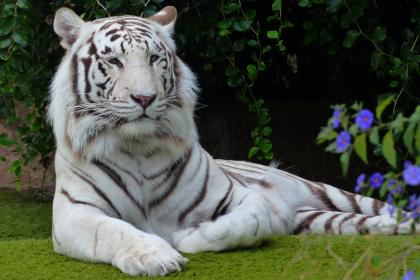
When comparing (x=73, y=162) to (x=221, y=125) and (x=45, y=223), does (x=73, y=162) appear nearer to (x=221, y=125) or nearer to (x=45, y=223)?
(x=45, y=223)

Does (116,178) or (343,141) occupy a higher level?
(343,141)

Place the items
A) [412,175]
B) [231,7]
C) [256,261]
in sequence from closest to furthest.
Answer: [412,175] < [256,261] < [231,7]

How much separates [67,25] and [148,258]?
1238mm

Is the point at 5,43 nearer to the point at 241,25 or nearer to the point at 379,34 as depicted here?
the point at 241,25

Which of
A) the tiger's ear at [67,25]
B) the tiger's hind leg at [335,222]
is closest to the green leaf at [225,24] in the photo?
the tiger's ear at [67,25]

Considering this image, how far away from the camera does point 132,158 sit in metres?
3.64

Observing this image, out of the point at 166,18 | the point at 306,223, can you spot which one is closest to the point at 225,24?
the point at 166,18

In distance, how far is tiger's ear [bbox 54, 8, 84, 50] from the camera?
3.78 m

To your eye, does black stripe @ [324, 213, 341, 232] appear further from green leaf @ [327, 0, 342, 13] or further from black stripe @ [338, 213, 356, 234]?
green leaf @ [327, 0, 342, 13]

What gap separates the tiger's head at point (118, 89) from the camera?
3490 mm

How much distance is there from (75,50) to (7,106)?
1.53m

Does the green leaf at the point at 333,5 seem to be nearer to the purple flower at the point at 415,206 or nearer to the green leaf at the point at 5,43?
the green leaf at the point at 5,43

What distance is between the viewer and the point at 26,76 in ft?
15.9

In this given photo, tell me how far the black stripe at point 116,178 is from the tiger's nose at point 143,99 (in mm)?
344
